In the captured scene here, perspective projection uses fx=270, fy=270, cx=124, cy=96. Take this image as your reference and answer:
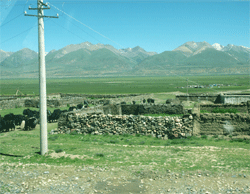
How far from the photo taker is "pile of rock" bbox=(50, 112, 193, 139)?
627 inches

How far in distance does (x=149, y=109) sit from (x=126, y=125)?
11002 millimetres

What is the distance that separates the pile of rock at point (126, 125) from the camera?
15.9 metres

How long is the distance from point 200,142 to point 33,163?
28.3ft

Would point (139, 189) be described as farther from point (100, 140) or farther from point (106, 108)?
point (106, 108)

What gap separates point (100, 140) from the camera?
15.3m

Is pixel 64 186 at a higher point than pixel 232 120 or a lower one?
lower

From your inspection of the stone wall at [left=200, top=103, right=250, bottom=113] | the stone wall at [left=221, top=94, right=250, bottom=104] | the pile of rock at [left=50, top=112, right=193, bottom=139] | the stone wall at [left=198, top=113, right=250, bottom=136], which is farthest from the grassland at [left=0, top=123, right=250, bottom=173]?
the stone wall at [left=221, top=94, right=250, bottom=104]

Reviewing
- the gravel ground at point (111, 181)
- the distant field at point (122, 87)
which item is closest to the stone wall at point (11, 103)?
the gravel ground at point (111, 181)

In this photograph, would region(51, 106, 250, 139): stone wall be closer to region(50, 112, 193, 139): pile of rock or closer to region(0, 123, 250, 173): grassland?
region(50, 112, 193, 139): pile of rock

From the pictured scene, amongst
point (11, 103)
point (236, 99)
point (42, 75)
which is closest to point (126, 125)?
point (42, 75)

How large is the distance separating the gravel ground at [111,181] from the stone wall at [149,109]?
59.6ft

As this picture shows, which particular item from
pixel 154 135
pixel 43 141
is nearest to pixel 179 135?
pixel 154 135

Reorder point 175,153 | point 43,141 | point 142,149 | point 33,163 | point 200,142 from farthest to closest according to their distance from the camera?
point 200,142, point 142,149, point 175,153, point 43,141, point 33,163

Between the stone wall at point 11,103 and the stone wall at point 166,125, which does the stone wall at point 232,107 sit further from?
the stone wall at point 11,103
